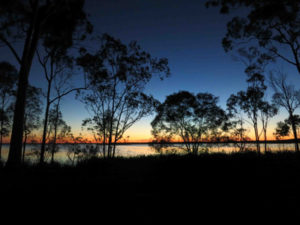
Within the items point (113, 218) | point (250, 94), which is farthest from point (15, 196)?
point (250, 94)

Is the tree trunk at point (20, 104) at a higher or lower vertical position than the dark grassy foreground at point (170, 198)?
higher

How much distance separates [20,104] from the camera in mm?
7512

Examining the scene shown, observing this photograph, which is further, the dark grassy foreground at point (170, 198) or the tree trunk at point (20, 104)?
the tree trunk at point (20, 104)

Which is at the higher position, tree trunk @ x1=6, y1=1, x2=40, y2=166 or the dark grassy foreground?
tree trunk @ x1=6, y1=1, x2=40, y2=166

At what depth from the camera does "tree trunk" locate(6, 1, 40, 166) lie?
22.9ft

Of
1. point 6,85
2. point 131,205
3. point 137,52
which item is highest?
point 137,52

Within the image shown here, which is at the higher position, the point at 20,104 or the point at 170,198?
the point at 20,104

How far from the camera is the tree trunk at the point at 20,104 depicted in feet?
22.9

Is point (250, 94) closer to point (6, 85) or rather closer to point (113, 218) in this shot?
point (113, 218)

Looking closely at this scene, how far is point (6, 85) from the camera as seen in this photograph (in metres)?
22.2

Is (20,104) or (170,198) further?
(20,104)

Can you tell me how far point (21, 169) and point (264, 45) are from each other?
62.6 feet

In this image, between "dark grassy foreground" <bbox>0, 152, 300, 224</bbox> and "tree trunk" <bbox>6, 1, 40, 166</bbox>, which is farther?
"tree trunk" <bbox>6, 1, 40, 166</bbox>

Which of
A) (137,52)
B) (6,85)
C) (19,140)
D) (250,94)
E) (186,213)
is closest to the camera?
(186,213)
